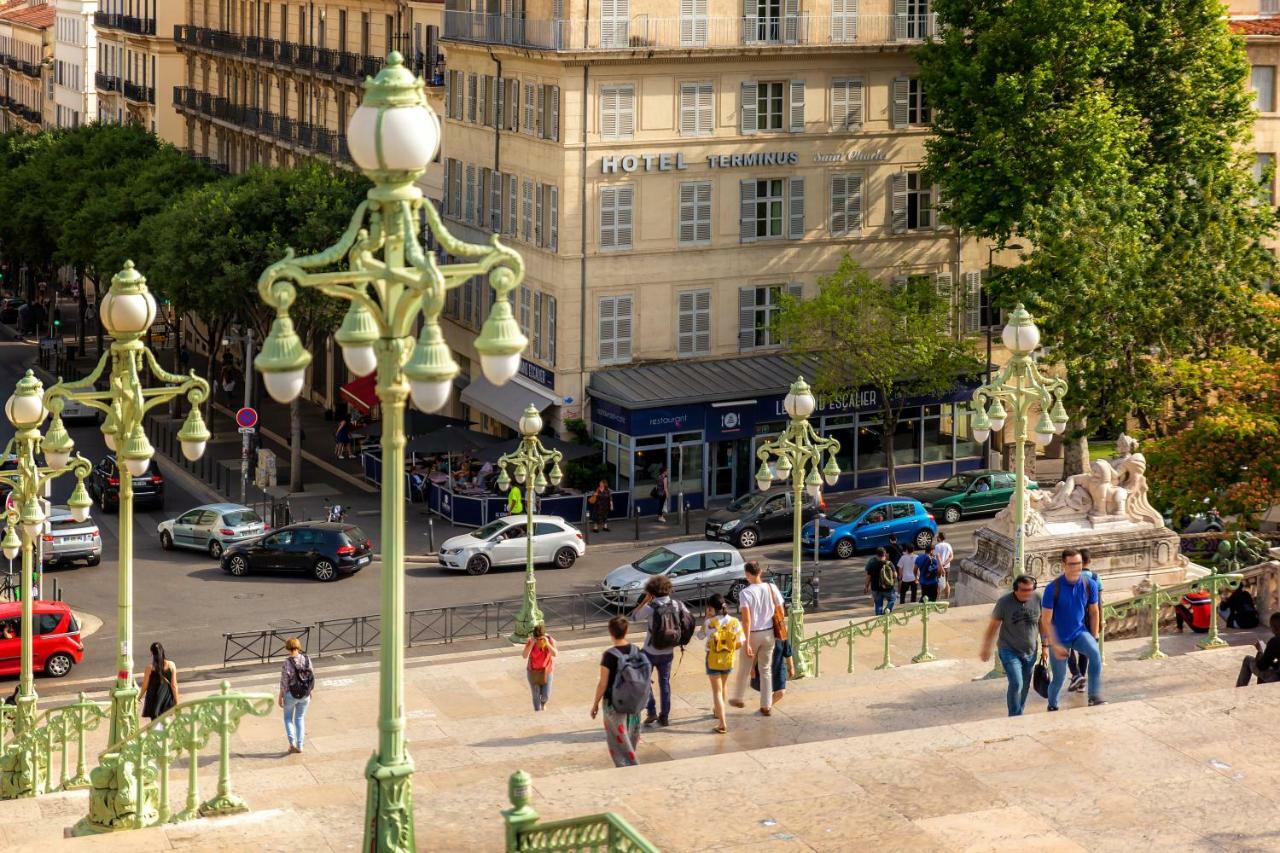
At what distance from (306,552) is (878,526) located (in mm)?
12665

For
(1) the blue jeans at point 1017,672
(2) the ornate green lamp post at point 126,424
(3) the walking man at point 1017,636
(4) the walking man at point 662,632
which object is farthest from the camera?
(4) the walking man at point 662,632

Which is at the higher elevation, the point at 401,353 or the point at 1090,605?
the point at 401,353

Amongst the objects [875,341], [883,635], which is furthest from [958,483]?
[883,635]

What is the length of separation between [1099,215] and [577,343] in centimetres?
1315

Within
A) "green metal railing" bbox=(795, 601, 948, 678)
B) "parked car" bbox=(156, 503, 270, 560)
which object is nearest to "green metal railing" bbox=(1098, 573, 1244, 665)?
"green metal railing" bbox=(795, 601, 948, 678)

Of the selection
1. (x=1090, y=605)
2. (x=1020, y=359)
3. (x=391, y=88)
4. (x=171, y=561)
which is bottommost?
(x=171, y=561)

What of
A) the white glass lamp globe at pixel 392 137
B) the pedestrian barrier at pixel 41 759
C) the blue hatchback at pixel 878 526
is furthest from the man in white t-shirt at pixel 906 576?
the white glass lamp globe at pixel 392 137

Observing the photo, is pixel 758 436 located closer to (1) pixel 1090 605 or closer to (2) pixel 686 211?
(2) pixel 686 211

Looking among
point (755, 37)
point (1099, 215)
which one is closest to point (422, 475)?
point (755, 37)

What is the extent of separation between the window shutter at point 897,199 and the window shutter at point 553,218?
952cm

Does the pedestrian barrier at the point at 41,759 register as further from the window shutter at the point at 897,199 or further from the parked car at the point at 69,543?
the window shutter at the point at 897,199

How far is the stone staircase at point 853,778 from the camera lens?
18.7 metres

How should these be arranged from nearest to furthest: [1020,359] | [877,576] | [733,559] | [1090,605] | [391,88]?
[391,88] < [1090,605] < [1020,359] < [877,576] < [733,559]

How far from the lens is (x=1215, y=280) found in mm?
49250
